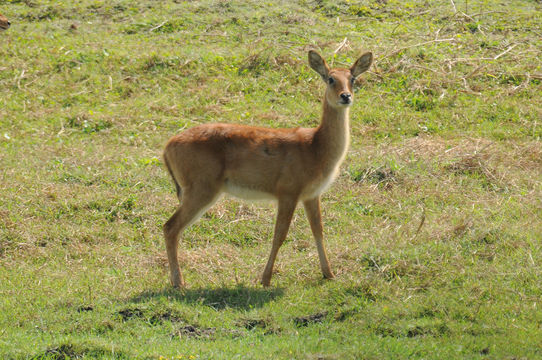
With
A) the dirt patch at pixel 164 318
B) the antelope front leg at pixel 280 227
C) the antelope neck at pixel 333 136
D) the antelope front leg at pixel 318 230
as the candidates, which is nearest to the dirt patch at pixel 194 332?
the dirt patch at pixel 164 318

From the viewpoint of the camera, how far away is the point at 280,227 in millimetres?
8461

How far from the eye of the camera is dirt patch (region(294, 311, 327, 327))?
7.32m

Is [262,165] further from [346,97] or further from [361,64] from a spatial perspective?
[361,64]

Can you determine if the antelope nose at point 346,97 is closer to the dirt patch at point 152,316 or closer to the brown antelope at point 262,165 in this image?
the brown antelope at point 262,165

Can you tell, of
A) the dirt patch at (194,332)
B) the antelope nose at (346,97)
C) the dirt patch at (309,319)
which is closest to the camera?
the dirt patch at (194,332)

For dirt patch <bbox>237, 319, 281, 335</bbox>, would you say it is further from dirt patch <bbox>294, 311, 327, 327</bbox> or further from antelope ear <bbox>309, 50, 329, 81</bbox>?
antelope ear <bbox>309, 50, 329, 81</bbox>

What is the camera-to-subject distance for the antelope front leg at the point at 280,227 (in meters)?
8.37

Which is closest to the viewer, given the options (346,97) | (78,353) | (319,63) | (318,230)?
(78,353)

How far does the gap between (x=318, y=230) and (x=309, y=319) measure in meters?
1.53

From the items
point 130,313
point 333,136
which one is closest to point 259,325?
point 130,313

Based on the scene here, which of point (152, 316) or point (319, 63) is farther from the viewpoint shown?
point (319, 63)

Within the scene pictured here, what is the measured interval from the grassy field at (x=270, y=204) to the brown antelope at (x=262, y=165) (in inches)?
24.5

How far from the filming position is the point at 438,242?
8.83 meters

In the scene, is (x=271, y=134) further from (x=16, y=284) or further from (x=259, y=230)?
(x=16, y=284)
